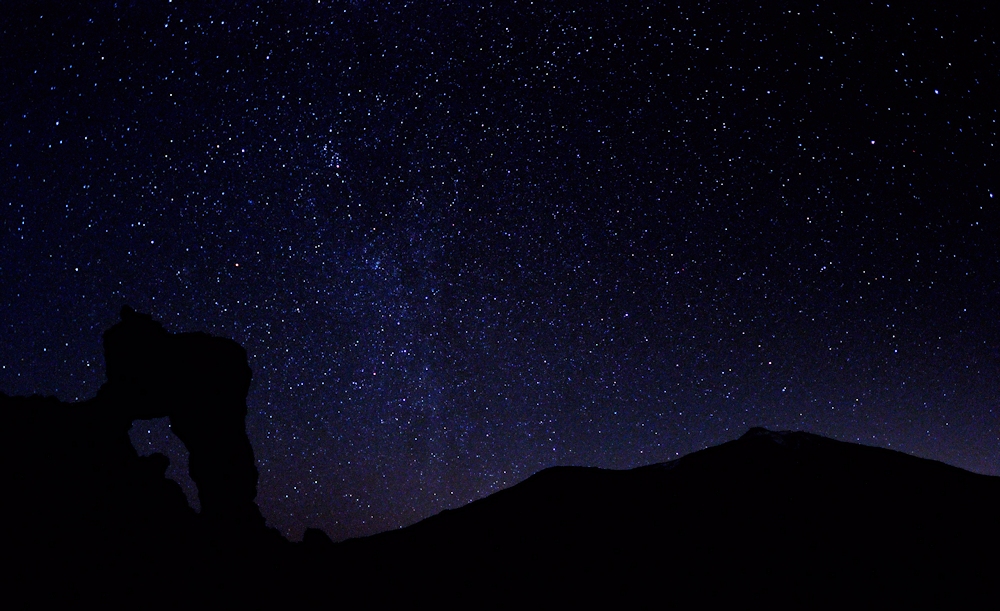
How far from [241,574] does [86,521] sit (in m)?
6.70

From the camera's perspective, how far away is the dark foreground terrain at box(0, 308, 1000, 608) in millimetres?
19594

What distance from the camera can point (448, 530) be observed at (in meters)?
31.8

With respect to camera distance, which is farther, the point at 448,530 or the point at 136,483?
the point at 448,530

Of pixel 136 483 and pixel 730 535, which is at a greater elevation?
pixel 136 483

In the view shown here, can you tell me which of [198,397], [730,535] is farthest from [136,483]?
[730,535]

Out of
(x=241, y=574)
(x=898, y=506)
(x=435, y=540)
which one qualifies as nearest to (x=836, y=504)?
(x=898, y=506)

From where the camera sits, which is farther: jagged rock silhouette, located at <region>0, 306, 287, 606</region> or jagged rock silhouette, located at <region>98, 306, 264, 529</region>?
jagged rock silhouette, located at <region>98, 306, 264, 529</region>

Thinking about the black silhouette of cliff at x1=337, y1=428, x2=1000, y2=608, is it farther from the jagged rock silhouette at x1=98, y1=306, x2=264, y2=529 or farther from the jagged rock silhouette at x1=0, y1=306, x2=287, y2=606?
the jagged rock silhouette at x1=98, y1=306, x2=264, y2=529

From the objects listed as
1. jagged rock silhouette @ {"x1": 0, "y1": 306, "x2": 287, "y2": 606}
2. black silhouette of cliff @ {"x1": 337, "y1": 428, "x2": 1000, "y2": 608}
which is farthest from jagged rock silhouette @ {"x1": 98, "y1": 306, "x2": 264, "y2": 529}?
black silhouette of cliff @ {"x1": 337, "y1": 428, "x2": 1000, "y2": 608}

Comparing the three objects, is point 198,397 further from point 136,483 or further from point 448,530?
point 448,530

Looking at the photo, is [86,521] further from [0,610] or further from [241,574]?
[241,574]

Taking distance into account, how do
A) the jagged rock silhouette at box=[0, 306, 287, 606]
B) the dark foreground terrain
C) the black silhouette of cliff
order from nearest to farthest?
the jagged rock silhouette at box=[0, 306, 287, 606] → the dark foreground terrain → the black silhouette of cliff

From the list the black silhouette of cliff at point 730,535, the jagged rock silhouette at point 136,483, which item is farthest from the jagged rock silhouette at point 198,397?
the black silhouette of cliff at point 730,535

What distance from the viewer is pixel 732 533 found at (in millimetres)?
27719
